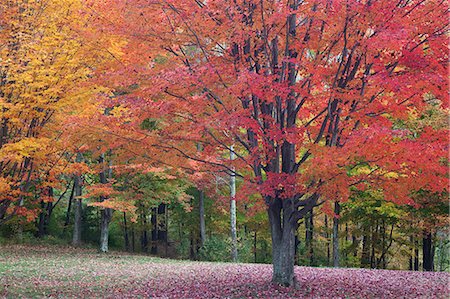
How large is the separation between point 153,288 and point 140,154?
125 inches

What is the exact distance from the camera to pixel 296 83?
31.4 ft

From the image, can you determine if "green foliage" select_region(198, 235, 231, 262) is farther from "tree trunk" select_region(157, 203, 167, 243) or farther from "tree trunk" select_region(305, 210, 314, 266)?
"tree trunk" select_region(305, 210, 314, 266)

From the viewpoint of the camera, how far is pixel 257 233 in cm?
3161

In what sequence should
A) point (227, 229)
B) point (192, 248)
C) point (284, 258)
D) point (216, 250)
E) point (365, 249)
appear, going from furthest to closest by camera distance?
point (192, 248), point (227, 229), point (365, 249), point (216, 250), point (284, 258)

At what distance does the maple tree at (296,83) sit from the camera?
26.3 ft

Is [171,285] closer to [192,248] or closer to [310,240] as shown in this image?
[310,240]

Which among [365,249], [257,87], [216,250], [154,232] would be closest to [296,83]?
[257,87]

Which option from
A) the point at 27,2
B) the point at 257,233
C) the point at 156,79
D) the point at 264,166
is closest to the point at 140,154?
the point at 156,79

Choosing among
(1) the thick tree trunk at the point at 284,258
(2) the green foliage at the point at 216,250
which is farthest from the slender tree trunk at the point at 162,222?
(1) the thick tree trunk at the point at 284,258

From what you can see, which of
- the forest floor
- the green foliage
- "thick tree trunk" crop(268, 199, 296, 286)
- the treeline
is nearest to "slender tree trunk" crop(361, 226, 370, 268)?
the treeline

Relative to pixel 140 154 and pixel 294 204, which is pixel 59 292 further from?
pixel 294 204

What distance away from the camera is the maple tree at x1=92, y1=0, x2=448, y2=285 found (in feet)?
26.3

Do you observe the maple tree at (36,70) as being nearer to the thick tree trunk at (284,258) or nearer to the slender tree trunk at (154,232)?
the thick tree trunk at (284,258)

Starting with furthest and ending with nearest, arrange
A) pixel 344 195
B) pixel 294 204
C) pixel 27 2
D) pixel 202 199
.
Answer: pixel 202 199 → pixel 27 2 → pixel 294 204 → pixel 344 195
